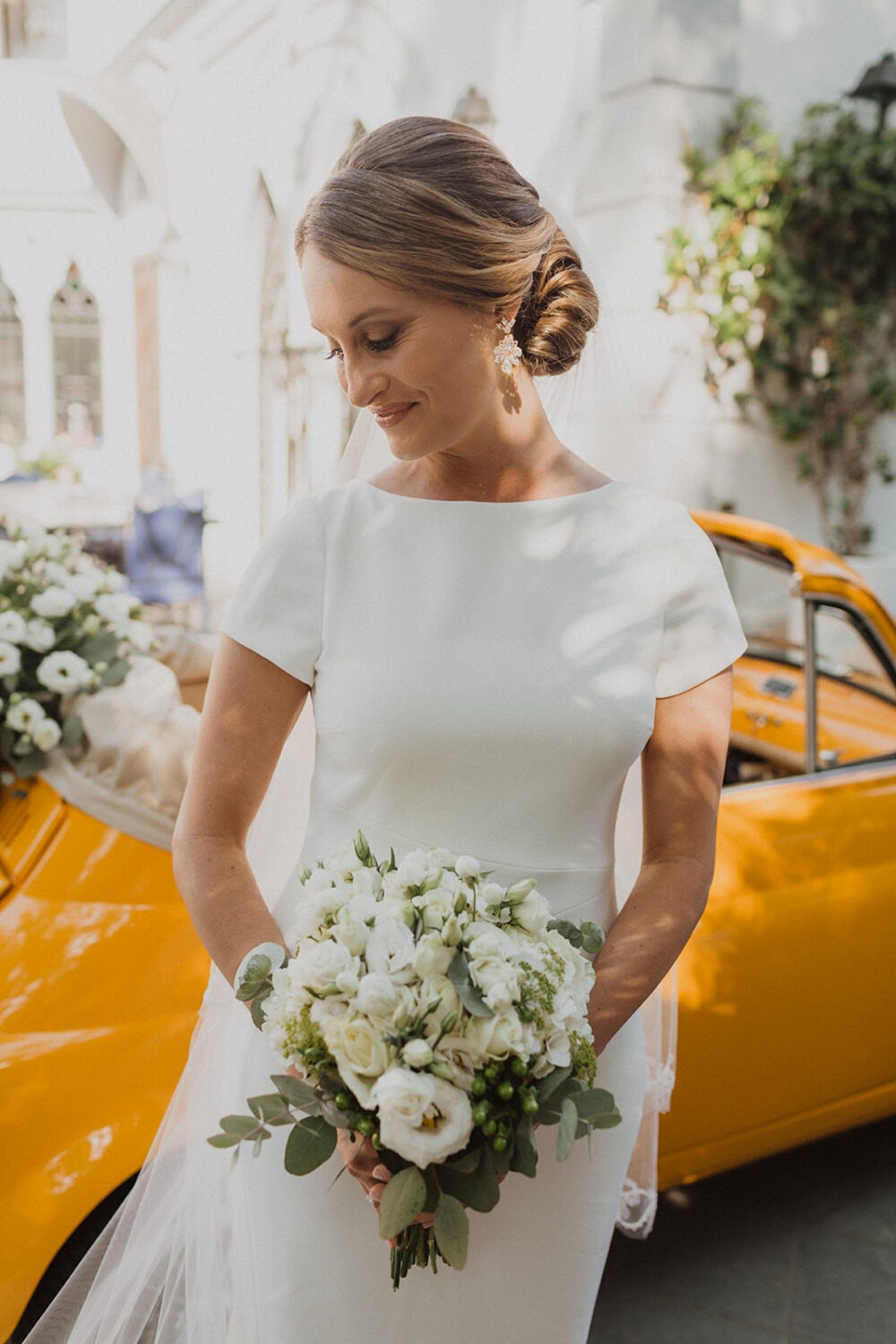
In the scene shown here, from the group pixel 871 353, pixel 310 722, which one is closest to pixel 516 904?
pixel 310 722

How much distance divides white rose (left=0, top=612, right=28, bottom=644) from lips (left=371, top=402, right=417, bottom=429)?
1.28 m

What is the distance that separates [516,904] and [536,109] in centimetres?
821

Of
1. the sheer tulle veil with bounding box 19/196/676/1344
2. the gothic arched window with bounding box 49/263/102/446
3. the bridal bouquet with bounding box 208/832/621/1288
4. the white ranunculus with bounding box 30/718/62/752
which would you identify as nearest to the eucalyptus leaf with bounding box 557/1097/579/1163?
the bridal bouquet with bounding box 208/832/621/1288

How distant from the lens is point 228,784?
162 cm

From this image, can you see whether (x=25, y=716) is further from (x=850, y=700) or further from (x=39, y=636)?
(x=850, y=700)

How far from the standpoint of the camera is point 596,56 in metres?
7.92

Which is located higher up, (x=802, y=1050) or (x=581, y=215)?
(x=581, y=215)

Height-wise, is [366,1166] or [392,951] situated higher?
[392,951]

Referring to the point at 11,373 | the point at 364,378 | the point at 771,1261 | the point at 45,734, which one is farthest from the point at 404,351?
the point at 11,373

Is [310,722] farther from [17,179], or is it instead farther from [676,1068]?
[17,179]

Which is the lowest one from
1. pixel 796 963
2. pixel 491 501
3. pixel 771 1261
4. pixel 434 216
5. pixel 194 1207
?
pixel 771 1261

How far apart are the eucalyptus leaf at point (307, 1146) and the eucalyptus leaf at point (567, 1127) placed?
25 cm

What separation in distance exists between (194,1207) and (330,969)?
0.81 meters

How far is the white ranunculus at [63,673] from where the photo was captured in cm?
251
